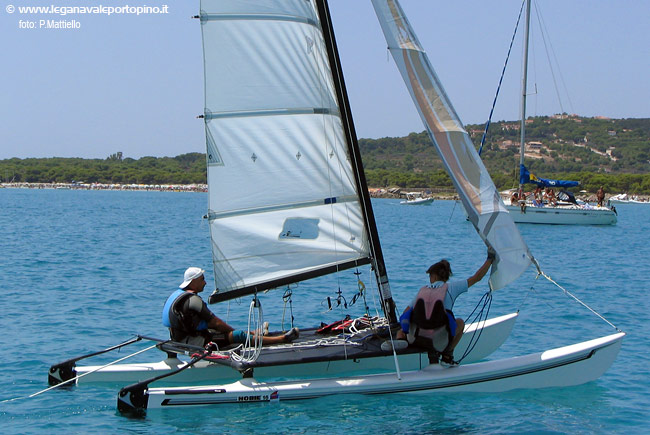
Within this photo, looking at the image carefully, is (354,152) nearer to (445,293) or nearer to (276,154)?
(276,154)

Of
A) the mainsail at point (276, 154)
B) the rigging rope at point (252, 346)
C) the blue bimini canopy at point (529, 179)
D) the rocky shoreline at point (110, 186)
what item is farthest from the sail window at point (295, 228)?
the rocky shoreline at point (110, 186)

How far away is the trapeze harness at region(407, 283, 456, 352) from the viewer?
7785mm

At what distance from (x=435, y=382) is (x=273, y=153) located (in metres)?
3.16

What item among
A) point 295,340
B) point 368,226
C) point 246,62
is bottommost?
point 295,340

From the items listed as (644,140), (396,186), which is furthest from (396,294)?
(644,140)

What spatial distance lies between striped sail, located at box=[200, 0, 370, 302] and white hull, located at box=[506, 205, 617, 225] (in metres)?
30.2

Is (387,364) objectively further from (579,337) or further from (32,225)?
(32,225)

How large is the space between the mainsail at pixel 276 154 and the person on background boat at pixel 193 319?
0.94 ft

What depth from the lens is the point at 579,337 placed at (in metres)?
Result: 11.9

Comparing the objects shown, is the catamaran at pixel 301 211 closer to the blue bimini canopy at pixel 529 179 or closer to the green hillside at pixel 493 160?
the blue bimini canopy at pixel 529 179

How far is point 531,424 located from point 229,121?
15.3ft

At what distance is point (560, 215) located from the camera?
38.2 meters

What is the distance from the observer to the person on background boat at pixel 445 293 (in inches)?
306

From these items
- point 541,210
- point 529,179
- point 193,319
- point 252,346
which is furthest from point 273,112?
point 529,179
